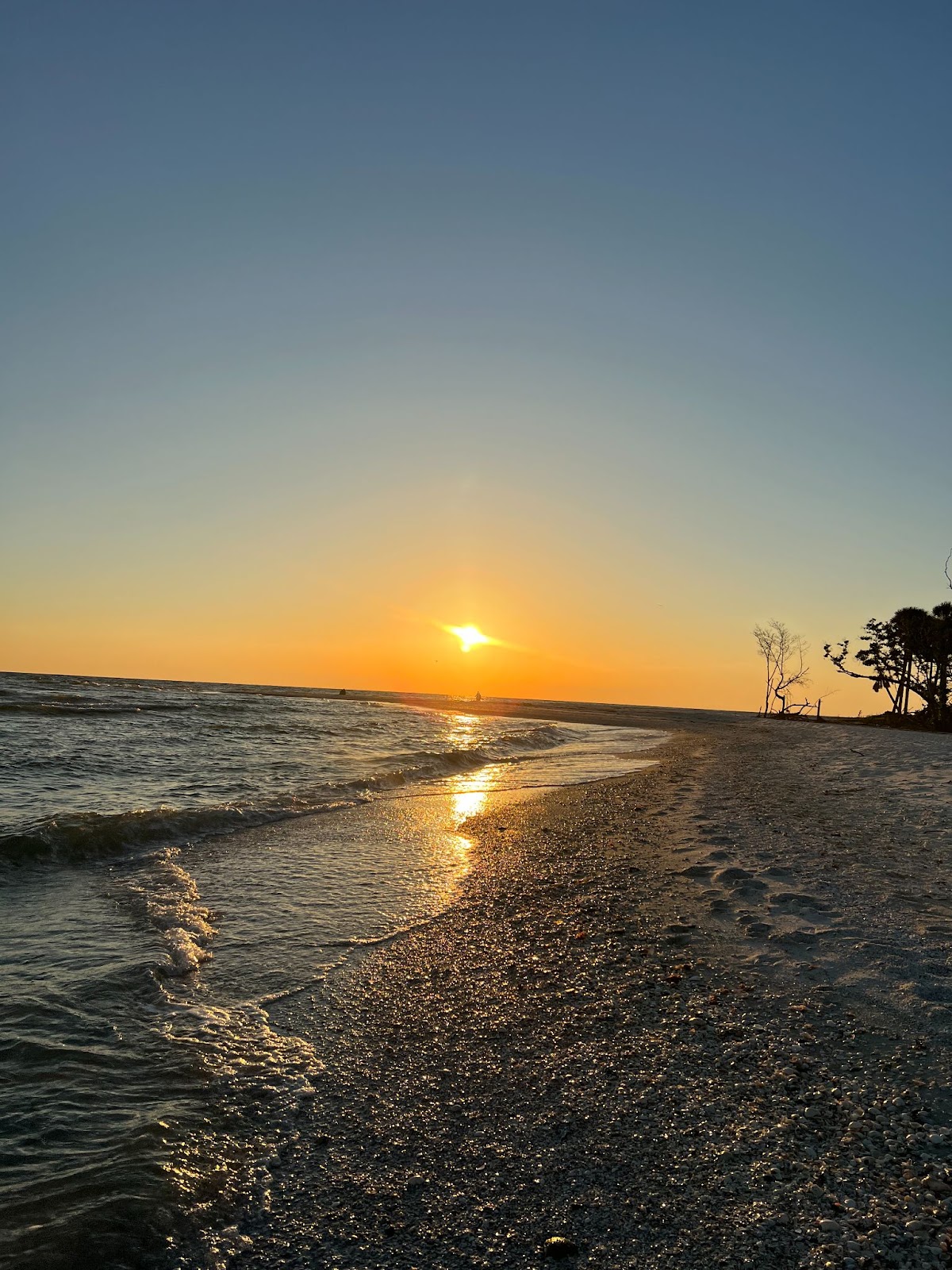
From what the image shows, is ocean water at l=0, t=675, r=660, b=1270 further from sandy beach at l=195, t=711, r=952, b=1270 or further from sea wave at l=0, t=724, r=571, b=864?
sandy beach at l=195, t=711, r=952, b=1270

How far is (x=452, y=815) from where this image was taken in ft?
44.7

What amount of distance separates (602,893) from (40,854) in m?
7.31

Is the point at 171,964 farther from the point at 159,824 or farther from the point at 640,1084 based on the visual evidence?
the point at 159,824

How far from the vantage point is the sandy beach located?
9.56ft

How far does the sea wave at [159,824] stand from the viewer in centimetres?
990

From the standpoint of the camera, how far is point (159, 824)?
1162cm

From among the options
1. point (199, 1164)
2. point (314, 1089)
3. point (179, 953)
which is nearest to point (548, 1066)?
point (314, 1089)

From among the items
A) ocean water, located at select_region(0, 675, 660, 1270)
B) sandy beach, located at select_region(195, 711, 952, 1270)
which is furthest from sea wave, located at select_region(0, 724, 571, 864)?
sandy beach, located at select_region(195, 711, 952, 1270)

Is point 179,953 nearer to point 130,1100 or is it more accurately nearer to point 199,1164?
point 130,1100

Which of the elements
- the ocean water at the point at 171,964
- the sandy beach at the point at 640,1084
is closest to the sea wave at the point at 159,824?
the ocean water at the point at 171,964

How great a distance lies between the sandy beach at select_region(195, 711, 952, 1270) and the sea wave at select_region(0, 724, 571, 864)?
5.57 meters

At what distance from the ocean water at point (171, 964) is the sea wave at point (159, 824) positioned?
0.16 ft

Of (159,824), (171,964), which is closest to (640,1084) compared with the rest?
(171,964)

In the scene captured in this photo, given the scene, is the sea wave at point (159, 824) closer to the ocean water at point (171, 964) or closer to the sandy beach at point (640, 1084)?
the ocean water at point (171, 964)
